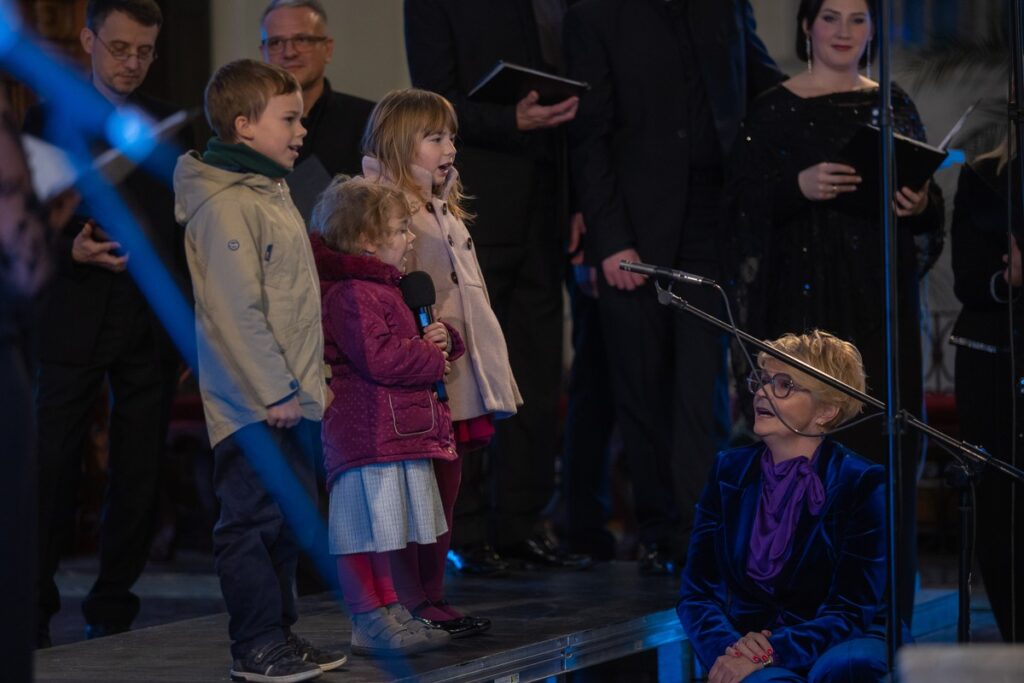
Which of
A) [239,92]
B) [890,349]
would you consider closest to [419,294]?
[239,92]

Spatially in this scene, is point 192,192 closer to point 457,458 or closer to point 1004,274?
point 457,458

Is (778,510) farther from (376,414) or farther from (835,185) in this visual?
(835,185)

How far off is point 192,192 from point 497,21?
1.52m

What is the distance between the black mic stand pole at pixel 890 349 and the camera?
8.25 feet

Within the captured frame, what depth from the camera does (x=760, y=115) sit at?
4156mm

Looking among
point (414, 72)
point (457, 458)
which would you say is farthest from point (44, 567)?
point (414, 72)

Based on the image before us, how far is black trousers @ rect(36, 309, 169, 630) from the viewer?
3988 mm

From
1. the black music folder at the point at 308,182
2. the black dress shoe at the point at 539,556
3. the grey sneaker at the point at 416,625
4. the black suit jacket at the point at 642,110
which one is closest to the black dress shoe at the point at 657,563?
the black dress shoe at the point at 539,556

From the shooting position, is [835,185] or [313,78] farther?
[313,78]

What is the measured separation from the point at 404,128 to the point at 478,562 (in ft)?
4.39

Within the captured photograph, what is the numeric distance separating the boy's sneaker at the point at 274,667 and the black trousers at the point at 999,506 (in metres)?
1.51

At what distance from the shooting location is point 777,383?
323cm

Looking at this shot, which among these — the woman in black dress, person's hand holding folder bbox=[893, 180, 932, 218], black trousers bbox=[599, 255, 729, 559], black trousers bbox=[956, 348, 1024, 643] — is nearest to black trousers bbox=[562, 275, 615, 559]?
black trousers bbox=[599, 255, 729, 559]

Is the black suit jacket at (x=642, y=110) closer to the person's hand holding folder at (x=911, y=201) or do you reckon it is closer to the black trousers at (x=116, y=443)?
the person's hand holding folder at (x=911, y=201)
